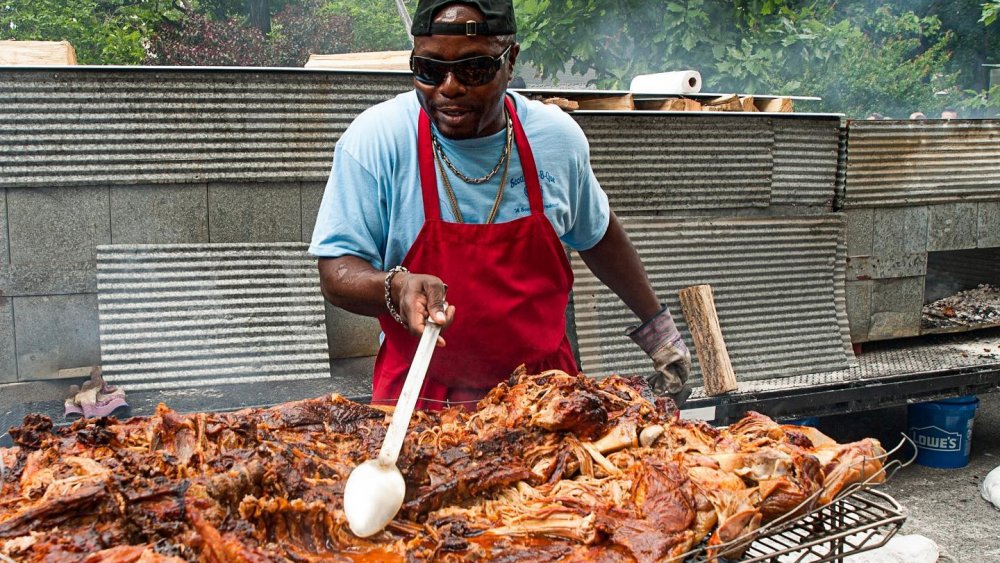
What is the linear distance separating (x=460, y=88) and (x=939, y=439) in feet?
19.5

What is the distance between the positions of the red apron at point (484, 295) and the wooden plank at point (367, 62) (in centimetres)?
311

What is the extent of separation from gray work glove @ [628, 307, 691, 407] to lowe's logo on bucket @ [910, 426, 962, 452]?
4302mm

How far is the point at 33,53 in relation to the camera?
5.30 m

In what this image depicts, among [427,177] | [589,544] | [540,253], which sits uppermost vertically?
[427,177]

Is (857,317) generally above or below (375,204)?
below

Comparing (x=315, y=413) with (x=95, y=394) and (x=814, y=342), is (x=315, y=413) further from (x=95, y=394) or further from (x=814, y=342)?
(x=814, y=342)

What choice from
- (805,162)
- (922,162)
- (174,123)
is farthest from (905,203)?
(174,123)

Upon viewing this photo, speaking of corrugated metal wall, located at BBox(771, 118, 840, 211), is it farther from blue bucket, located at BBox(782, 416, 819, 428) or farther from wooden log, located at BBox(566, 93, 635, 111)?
blue bucket, located at BBox(782, 416, 819, 428)

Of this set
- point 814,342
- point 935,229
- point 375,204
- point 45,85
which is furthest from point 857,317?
point 45,85

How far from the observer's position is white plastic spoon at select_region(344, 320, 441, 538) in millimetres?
2090

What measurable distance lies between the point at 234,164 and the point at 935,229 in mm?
6090

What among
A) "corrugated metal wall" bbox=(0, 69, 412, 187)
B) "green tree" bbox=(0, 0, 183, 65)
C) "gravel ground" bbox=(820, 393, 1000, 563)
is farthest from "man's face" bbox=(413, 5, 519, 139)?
"green tree" bbox=(0, 0, 183, 65)

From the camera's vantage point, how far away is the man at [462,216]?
284 cm

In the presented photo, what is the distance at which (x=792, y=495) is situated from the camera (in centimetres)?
245
